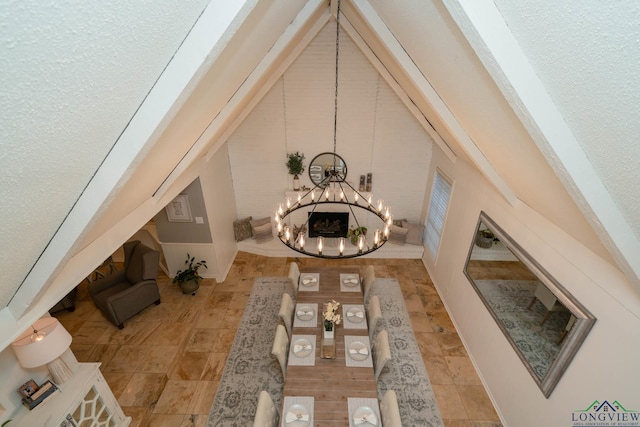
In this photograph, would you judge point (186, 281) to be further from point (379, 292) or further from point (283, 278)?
point (379, 292)

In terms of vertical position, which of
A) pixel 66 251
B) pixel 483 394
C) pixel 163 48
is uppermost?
pixel 163 48

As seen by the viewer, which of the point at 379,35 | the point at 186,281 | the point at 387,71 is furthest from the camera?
the point at 186,281

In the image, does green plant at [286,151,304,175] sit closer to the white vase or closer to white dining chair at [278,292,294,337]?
white dining chair at [278,292,294,337]

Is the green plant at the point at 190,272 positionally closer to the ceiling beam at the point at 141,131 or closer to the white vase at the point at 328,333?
the white vase at the point at 328,333

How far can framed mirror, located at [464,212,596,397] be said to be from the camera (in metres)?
2.77

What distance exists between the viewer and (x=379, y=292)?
573 cm

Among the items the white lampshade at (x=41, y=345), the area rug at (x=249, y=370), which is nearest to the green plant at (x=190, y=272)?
the area rug at (x=249, y=370)

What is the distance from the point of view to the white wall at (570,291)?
7.47 feet

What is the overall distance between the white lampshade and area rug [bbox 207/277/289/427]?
1.91 metres

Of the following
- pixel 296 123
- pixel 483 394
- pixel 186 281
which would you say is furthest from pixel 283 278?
pixel 483 394

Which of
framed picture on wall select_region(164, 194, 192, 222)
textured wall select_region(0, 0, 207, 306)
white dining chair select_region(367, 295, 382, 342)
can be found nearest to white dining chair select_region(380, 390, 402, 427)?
white dining chair select_region(367, 295, 382, 342)

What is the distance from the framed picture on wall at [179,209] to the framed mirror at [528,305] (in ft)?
15.3

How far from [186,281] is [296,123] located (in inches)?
145

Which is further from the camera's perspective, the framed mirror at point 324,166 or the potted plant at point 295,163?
the framed mirror at point 324,166
